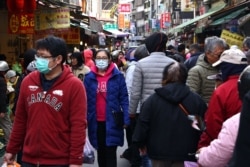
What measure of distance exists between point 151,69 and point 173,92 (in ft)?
5.63

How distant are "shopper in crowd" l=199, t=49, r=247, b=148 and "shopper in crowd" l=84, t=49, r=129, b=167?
2.52 metres

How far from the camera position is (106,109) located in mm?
7109

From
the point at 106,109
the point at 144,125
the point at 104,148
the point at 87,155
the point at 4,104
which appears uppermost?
the point at 144,125

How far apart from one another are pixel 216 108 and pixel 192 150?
829 mm

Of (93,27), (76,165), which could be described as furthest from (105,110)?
(93,27)

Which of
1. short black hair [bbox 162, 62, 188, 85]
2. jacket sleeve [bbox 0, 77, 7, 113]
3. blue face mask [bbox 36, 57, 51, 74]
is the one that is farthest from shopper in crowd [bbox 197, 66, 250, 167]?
jacket sleeve [bbox 0, 77, 7, 113]

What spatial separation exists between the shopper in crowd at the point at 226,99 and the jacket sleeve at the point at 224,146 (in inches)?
31.2

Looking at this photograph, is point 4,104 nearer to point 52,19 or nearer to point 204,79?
point 204,79

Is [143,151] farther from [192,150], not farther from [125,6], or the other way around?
[125,6]

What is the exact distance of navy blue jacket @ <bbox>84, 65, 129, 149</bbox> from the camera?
7.09 m

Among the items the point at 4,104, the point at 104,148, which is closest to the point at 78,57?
A: the point at 4,104

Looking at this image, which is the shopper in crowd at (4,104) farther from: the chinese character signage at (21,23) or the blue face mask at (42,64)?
the chinese character signage at (21,23)

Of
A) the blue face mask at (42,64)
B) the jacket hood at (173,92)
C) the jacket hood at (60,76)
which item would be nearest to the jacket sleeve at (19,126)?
the jacket hood at (60,76)

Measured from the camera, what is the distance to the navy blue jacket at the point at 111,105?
7.09 meters
